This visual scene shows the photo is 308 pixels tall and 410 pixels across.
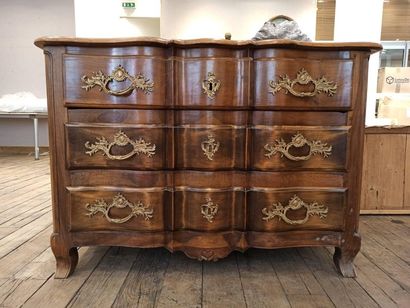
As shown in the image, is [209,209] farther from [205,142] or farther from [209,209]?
[205,142]

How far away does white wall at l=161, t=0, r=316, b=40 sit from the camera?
277 cm

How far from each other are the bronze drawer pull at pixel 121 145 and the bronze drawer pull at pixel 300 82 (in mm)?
482

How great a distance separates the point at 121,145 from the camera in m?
1.18

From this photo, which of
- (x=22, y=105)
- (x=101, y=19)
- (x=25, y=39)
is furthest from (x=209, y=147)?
(x=25, y=39)

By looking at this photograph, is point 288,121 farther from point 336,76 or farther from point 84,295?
point 84,295

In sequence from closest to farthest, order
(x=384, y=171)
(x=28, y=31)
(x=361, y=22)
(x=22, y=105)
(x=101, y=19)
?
(x=384, y=171)
(x=361, y=22)
(x=101, y=19)
(x=22, y=105)
(x=28, y=31)

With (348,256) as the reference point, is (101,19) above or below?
above

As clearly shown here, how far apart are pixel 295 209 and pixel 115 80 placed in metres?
0.80

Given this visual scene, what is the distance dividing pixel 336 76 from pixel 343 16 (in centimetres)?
127

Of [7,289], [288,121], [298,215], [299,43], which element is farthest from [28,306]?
[299,43]

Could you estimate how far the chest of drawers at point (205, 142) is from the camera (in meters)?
1.15

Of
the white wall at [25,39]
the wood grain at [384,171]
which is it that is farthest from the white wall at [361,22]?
the white wall at [25,39]

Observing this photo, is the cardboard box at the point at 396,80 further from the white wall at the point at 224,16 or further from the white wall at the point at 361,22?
the white wall at the point at 224,16

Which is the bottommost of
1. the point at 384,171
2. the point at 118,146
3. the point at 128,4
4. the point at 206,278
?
the point at 206,278
